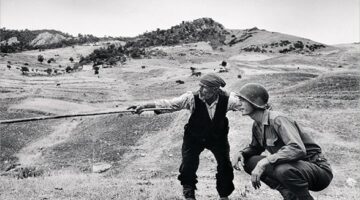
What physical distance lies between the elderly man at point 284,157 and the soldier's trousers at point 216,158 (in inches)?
37.0

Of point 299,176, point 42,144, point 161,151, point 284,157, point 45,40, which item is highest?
point 45,40

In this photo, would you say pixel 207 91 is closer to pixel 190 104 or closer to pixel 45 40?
pixel 190 104

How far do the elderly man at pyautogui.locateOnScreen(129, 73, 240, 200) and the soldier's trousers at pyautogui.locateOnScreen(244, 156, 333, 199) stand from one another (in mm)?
1291

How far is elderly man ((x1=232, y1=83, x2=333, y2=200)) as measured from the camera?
4.58m

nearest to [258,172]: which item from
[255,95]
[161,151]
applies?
[255,95]

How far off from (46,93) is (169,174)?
17.6 meters

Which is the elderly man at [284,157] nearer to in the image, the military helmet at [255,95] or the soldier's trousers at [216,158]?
the military helmet at [255,95]

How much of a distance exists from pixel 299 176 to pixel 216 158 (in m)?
1.79

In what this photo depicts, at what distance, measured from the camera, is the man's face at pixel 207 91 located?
19.3 feet

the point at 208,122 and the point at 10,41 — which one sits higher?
the point at 10,41

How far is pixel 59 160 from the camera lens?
15.7 m

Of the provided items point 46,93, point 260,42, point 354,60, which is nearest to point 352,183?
point 46,93

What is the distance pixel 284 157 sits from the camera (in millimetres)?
4570

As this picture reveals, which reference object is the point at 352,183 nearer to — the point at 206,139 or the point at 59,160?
the point at 206,139
